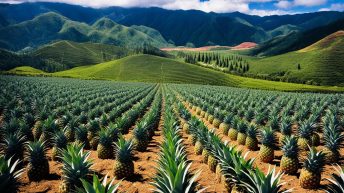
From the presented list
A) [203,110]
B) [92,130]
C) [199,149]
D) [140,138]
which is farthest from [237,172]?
[203,110]

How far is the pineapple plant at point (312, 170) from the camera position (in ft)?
37.4

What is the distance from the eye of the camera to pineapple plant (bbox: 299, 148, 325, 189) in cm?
1141

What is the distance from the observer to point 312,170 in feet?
38.9

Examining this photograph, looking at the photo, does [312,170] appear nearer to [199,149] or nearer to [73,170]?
[199,149]

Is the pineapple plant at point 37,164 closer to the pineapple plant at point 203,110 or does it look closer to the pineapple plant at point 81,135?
the pineapple plant at point 81,135

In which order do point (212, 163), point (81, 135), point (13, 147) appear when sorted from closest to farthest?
1. point (13, 147)
2. point (212, 163)
3. point (81, 135)

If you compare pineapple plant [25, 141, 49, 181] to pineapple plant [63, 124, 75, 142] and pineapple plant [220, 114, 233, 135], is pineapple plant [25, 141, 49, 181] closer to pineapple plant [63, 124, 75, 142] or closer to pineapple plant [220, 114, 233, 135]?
pineapple plant [63, 124, 75, 142]

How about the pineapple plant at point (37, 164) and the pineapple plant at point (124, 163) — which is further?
the pineapple plant at point (124, 163)

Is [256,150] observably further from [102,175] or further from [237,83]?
[237,83]

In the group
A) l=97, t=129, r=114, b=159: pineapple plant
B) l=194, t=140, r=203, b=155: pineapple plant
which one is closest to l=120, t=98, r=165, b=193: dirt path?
l=97, t=129, r=114, b=159: pineapple plant

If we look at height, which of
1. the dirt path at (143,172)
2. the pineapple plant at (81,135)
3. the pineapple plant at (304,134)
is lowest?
the dirt path at (143,172)

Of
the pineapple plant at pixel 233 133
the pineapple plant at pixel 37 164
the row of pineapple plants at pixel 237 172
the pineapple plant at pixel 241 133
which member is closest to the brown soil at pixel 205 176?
the row of pineapple plants at pixel 237 172

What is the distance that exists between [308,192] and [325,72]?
191999 mm

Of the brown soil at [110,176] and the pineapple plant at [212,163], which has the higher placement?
the pineapple plant at [212,163]
